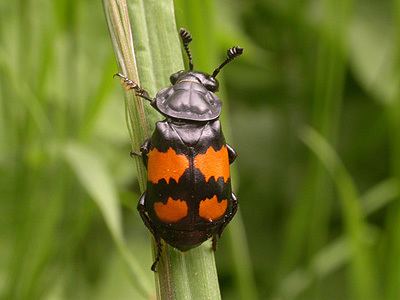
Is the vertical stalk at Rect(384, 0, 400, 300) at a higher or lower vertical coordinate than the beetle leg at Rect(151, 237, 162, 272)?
higher

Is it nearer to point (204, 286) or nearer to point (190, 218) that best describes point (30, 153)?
point (190, 218)

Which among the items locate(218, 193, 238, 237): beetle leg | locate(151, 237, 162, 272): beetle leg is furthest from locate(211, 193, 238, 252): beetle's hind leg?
locate(151, 237, 162, 272): beetle leg

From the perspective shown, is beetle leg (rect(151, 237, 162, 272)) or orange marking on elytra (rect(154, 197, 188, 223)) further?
orange marking on elytra (rect(154, 197, 188, 223))

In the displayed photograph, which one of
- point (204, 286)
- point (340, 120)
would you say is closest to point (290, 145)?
point (340, 120)

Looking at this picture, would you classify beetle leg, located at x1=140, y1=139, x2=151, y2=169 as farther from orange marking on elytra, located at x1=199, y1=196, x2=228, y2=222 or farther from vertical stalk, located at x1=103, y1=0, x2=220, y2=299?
orange marking on elytra, located at x1=199, y1=196, x2=228, y2=222

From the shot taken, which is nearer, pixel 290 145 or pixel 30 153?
pixel 30 153

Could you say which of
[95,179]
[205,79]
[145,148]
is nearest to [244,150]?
[95,179]

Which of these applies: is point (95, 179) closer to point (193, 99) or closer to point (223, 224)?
point (193, 99)

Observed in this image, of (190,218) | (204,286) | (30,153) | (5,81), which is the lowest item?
(204,286)
